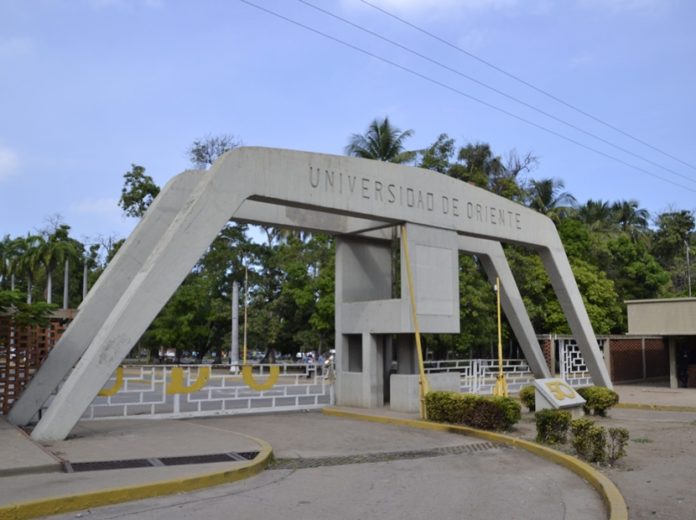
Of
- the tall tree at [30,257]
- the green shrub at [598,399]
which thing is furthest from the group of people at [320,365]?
Result: the tall tree at [30,257]

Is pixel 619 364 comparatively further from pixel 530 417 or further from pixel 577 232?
pixel 530 417

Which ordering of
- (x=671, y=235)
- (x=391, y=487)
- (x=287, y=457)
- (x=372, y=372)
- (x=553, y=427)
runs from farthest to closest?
(x=671, y=235), (x=372, y=372), (x=553, y=427), (x=287, y=457), (x=391, y=487)

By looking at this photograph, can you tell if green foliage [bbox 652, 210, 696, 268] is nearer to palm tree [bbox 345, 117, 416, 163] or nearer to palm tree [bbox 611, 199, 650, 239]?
palm tree [bbox 611, 199, 650, 239]

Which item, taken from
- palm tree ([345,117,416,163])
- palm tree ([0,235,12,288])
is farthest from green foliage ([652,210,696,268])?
palm tree ([0,235,12,288])

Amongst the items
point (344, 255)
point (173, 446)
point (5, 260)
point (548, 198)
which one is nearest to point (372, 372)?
point (344, 255)

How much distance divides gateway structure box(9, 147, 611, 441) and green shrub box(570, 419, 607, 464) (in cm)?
684

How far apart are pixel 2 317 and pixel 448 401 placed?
9585mm

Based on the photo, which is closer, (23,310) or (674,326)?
(23,310)

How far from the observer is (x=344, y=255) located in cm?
1869

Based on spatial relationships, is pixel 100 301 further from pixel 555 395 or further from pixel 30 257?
pixel 30 257

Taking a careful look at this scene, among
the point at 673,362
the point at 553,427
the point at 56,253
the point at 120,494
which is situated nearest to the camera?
the point at 120,494

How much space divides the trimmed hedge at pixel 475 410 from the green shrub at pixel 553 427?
1.45 m

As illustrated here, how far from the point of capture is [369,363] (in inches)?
685

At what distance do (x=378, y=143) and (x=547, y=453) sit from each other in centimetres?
3160
